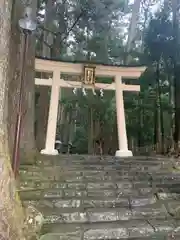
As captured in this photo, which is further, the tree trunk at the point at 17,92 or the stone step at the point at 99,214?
the tree trunk at the point at 17,92

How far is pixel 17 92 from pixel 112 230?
3464 millimetres

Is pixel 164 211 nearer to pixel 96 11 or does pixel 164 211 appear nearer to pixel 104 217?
pixel 104 217

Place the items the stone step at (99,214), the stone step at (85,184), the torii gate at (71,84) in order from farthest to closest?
the torii gate at (71,84)
the stone step at (85,184)
the stone step at (99,214)

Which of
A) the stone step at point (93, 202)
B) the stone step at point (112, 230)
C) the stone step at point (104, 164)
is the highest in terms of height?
the stone step at point (104, 164)

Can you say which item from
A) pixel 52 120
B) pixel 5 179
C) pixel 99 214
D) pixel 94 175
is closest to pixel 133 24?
pixel 52 120

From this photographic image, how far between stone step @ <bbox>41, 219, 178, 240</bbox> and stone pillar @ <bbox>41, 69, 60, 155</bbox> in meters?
4.79

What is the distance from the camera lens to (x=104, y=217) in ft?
14.5

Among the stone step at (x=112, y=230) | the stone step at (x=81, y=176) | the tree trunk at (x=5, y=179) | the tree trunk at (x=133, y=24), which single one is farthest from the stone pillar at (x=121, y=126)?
the tree trunk at (x=133, y=24)

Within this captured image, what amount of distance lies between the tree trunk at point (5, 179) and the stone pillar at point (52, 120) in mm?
5087

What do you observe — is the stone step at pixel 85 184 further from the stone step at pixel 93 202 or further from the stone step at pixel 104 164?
the stone step at pixel 104 164

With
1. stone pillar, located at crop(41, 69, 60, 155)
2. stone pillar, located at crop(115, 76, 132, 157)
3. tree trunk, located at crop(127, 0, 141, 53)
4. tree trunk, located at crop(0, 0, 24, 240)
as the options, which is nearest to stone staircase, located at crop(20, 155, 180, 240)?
tree trunk, located at crop(0, 0, 24, 240)

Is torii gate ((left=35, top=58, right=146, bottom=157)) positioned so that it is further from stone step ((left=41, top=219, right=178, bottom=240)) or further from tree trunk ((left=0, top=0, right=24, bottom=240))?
tree trunk ((left=0, top=0, right=24, bottom=240))

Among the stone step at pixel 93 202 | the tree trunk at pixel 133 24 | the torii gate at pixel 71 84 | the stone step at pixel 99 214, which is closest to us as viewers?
the stone step at pixel 99 214

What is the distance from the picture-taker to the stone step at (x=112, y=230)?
12.6 feet
